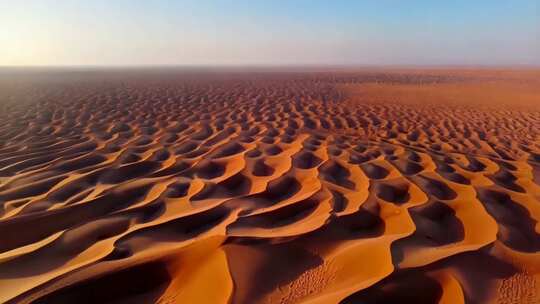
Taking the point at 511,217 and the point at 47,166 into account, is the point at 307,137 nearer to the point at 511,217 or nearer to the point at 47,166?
the point at 511,217

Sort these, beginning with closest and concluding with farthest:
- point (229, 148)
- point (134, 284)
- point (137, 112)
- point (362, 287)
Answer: point (362, 287), point (134, 284), point (229, 148), point (137, 112)

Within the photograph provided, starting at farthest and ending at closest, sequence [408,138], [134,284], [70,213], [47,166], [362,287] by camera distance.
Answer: [408,138] → [47,166] → [70,213] → [134,284] → [362,287]

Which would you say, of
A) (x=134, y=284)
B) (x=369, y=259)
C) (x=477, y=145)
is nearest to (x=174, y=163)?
(x=134, y=284)

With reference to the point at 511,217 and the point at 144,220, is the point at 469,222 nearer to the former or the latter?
the point at 511,217

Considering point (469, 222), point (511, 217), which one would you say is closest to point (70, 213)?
point (469, 222)

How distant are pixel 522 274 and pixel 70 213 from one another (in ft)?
9.67

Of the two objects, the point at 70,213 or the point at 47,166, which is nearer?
the point at 70,213

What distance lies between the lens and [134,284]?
164 centimetres

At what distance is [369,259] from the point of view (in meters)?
1.74

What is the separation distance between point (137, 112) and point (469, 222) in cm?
731

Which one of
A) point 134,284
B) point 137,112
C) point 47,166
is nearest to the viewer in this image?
point 134,284

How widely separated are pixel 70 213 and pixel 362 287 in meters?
2.15

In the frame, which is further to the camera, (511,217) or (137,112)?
(137,112)

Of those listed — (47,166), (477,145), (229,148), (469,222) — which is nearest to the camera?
(469,222)
